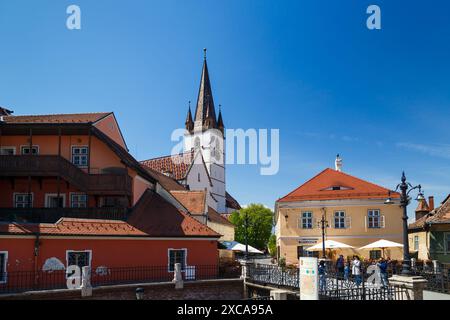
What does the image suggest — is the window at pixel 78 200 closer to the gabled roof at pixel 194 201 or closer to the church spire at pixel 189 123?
the gabled roof at pixel 194 201

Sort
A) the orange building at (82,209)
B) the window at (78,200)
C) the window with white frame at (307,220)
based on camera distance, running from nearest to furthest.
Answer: the orange building at (82,209), the window at (78,200), the window with white frame at (307,220)

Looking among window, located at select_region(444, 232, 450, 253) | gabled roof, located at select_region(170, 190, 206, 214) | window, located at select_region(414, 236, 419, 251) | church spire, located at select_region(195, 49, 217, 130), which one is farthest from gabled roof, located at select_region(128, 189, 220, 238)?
church spire, located at select_region(195, 49, 217, 130)

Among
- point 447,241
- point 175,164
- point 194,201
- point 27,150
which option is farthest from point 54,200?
point 175,164

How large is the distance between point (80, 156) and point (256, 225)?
5054cm

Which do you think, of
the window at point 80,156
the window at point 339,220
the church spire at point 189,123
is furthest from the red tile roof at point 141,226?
the church spire at point 189,123

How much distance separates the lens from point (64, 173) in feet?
83.4

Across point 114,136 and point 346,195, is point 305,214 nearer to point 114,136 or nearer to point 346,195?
point 346,195

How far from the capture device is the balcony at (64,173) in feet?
82.9

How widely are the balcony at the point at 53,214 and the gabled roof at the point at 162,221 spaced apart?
1113 mm

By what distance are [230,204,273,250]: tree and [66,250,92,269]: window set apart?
50201mm

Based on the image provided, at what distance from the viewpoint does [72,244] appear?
75.6 ft

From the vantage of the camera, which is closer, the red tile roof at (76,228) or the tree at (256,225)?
the red tile roof at (76,228)

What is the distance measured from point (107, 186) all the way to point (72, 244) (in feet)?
13.4
